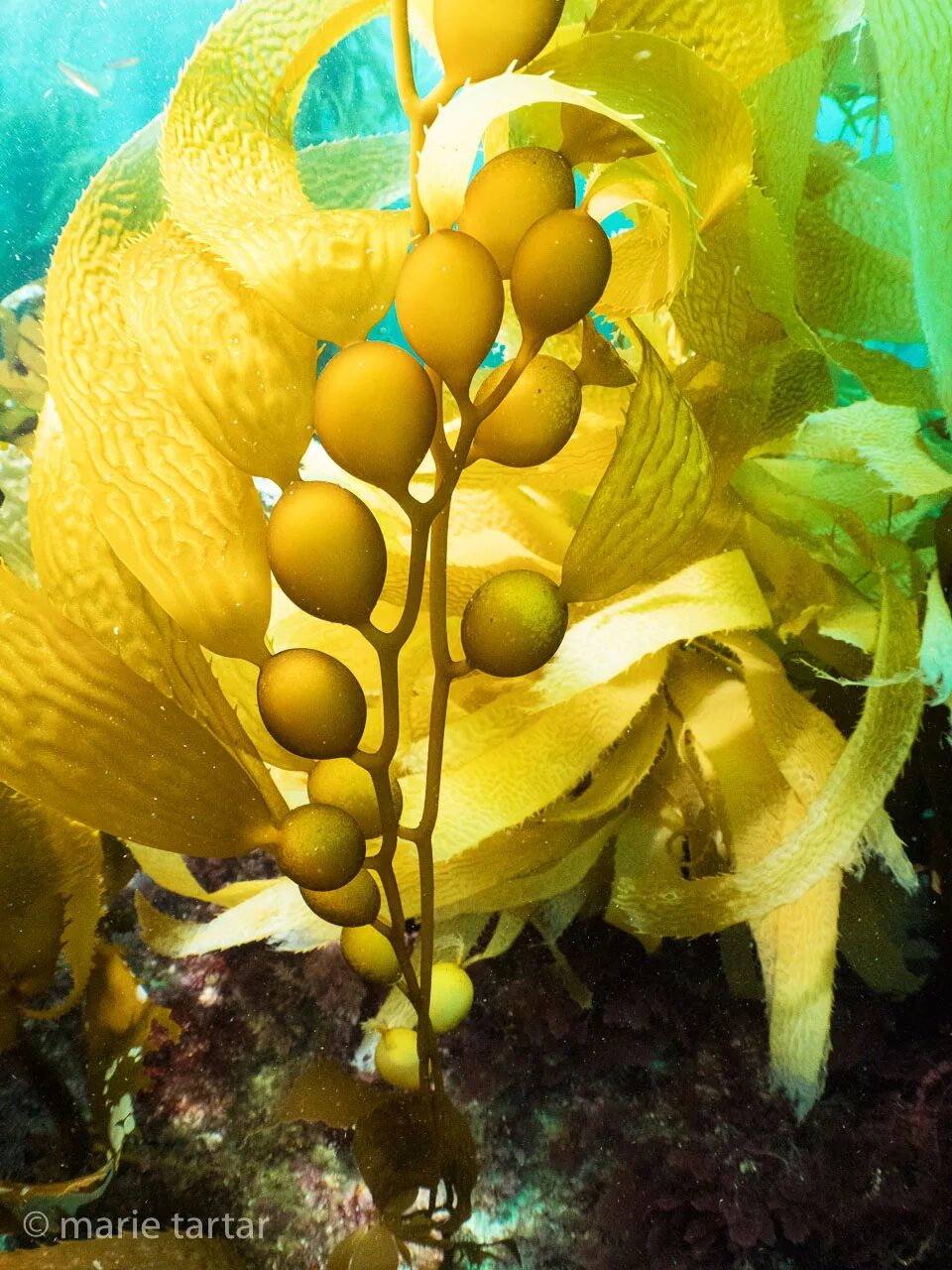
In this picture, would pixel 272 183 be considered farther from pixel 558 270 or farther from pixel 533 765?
pixel 533 765

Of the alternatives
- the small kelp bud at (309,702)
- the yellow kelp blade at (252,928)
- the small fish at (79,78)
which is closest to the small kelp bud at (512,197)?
the small kelp bud at (309,702)

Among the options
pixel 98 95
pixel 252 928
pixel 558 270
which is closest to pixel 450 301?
pixel 558 270

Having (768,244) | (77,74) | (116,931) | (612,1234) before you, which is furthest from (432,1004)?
(77,74)

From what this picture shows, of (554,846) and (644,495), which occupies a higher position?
(644,495)

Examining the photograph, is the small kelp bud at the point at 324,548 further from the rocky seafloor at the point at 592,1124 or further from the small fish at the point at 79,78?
the small fish at the point at 79,78

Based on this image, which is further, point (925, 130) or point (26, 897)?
point (26, 897)

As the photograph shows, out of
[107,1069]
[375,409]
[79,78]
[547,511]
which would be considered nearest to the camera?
[375,409]
